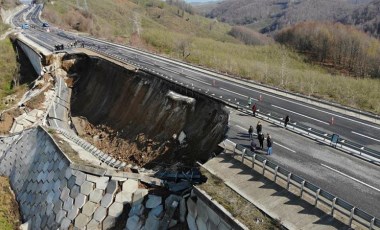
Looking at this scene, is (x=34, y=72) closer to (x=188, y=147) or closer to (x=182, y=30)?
(x=188, y=147)

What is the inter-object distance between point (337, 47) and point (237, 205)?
288ft

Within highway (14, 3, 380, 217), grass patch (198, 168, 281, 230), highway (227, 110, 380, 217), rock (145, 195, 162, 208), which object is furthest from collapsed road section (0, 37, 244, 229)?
highway (227, 110, 380, 217)

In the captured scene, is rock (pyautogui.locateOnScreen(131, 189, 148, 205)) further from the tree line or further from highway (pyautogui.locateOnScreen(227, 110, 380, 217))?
the tree line

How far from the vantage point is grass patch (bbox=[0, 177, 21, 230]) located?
82.3ft

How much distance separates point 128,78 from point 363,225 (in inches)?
1376

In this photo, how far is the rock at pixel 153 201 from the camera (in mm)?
20609

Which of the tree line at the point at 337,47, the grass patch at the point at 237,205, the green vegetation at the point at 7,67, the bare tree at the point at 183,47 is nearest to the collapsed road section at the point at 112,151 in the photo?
the grass patch at the point at 237,205

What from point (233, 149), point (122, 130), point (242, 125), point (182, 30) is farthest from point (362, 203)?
point (182, 30)

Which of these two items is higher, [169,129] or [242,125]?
[242,125]

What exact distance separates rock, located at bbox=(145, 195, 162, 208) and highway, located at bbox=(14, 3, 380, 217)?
734 cm

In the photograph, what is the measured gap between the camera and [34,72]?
64750 millimetres

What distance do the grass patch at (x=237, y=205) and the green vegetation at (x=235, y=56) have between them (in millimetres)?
24667

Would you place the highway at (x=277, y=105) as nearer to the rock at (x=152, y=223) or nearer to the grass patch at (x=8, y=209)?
the rock at (x=152, y=223)

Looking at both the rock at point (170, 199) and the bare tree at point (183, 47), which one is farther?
the bare tree at point (183, 47)
